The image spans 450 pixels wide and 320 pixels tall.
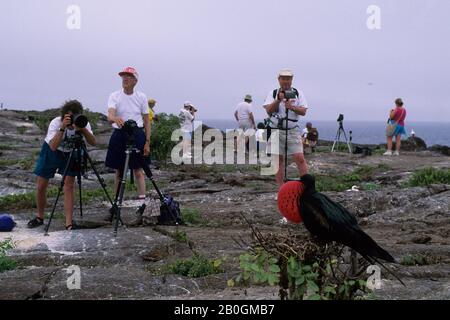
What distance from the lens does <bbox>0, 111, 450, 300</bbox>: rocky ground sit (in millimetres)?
4656

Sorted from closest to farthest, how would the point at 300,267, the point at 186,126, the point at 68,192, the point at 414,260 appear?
the point at 300,267
the point at 414,260
the point at 68,192
the point at 186,126

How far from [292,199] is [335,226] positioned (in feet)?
1.00

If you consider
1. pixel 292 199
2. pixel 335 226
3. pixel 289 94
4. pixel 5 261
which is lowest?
pixel 5 261

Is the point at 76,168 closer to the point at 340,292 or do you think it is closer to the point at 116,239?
the point at 116,239

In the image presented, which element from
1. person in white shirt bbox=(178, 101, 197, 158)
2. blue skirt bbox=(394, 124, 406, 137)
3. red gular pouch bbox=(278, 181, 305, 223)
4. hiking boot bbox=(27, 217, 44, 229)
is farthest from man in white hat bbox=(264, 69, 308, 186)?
blue skirt bbox=(394, 124, 406, 137)

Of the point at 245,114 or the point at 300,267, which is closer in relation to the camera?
the point at 300,267

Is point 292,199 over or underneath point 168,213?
over

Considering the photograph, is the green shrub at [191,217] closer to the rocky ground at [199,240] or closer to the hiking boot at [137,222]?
the rocky ground at [199,240]

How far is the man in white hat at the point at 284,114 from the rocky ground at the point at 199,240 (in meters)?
0.84

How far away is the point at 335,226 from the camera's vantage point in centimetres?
330

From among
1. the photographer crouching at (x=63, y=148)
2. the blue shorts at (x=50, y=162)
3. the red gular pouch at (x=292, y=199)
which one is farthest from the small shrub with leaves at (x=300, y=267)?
the blue shorts at (x=50, y=162)

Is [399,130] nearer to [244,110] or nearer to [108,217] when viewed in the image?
[244,110]

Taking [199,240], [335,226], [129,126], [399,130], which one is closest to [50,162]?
[129,126]
